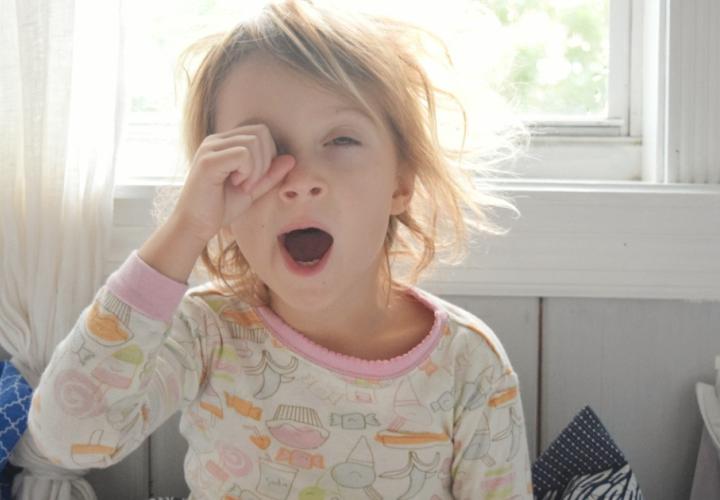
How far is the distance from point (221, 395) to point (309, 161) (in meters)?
0.28

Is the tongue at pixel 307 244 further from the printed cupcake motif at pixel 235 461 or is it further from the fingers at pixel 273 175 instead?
the printed cupcake motif at pixel 235 461

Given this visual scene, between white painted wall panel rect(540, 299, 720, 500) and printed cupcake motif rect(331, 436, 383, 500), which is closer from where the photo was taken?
printed cupcake motif rect(331, 436, 383, 500)

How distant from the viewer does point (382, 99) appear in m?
1.17

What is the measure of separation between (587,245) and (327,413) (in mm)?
438

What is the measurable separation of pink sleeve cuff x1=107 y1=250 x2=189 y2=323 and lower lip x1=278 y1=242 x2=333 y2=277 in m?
0.11

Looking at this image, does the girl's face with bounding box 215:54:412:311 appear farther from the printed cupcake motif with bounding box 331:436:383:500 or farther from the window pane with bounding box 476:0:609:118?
the window pane with bounding box 476:0:609:118

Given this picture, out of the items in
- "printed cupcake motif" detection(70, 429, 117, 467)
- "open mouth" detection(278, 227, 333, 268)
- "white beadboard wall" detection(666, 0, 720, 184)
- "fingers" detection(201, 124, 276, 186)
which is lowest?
"printed cupcake motif" detection(70, 429, 117, 467)

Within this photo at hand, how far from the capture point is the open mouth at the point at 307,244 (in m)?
1.13

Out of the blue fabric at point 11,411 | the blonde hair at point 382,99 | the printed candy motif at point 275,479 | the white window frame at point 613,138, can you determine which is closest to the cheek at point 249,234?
the blonde hair at point 382,99

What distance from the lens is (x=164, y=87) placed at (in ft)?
4.96

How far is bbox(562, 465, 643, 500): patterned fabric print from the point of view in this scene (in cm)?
129

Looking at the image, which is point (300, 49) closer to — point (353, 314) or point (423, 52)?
point (423, 52)

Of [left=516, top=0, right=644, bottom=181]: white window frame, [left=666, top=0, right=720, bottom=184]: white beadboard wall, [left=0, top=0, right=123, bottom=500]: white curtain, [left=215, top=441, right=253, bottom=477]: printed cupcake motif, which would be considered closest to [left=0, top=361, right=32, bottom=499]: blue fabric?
[left=0, top=0, right=123, bottom=500]: white curtain

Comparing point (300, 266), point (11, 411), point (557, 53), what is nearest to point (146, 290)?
point (300, 266)
